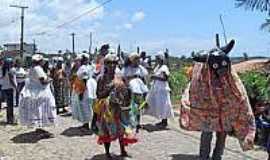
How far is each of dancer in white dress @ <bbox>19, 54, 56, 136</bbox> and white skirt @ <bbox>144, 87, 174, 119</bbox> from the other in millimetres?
2433

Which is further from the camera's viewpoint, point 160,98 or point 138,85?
point 160,98

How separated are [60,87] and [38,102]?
16.9ft

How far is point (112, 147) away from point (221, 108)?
2.61 meters

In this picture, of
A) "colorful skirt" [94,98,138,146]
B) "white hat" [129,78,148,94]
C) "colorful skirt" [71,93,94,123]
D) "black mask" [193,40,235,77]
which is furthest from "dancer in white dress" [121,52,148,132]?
"black mask" [193,40,235,77]

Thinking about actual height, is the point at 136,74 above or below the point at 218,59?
below

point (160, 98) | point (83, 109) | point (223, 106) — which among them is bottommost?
point (83, 109)

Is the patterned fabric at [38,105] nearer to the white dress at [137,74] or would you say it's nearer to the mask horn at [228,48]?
the white dress at [137,74]

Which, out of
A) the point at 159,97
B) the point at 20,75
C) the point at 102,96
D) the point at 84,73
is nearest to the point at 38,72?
the point at 84,73

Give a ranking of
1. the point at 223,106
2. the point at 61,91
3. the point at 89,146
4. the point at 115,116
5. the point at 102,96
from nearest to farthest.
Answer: the point at 223,106 < the point at 115,116 < the point at 102,96 < the point at 89,146 < the point at 61,91

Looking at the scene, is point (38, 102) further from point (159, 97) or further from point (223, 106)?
point (223, 106)

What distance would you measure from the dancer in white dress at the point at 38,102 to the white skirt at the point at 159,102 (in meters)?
2.43

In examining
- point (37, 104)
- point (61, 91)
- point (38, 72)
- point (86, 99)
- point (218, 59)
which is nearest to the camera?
point (218, 59)

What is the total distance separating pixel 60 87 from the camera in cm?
1661

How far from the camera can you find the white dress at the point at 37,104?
451 inches
